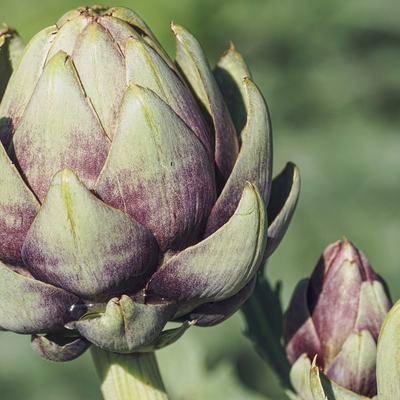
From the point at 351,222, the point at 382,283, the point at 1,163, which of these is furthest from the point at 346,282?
the point at 351,222

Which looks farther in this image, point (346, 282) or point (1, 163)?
point (346, 282)

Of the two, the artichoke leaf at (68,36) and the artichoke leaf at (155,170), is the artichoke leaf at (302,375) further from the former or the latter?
the artichoke leaf at (68,36)

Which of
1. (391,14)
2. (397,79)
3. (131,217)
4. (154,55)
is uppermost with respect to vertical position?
(154,55)

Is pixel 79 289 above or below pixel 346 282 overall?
above

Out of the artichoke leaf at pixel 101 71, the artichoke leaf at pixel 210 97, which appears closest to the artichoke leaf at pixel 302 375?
the artichoke leaf at pixel 210 97

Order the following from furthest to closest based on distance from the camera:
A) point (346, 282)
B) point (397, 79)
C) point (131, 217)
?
1. point (397, 79)
2. point (346, 282)
3. point (131, 217)

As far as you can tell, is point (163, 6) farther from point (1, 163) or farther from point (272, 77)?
point (1, 163)

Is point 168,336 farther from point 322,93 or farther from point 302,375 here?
point 322,93
